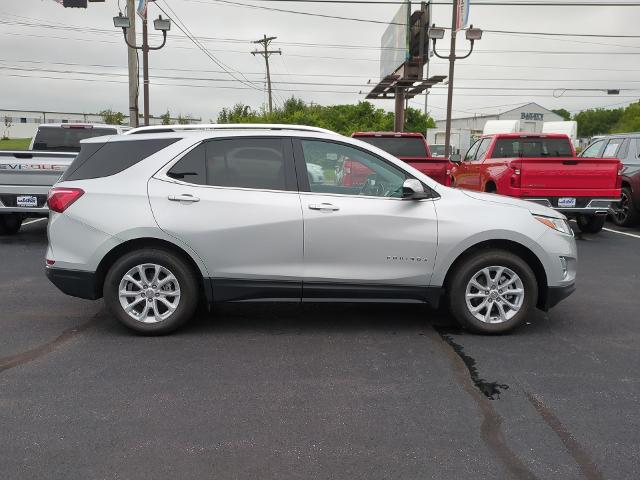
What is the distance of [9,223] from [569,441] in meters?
10.6

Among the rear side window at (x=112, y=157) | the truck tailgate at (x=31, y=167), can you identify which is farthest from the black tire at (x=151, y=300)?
the truck tailgate at (x=31, y=167)

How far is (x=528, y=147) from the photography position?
1244cm

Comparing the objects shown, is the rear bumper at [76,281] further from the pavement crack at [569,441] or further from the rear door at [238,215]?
the pavement crack at [569,441]

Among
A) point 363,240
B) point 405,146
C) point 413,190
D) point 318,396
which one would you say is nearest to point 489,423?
point 318,396

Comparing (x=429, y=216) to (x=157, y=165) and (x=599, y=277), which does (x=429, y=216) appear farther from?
(x=599, y=277)

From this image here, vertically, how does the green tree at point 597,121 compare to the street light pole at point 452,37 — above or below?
above

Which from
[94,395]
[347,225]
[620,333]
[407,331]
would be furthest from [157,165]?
[620,333]

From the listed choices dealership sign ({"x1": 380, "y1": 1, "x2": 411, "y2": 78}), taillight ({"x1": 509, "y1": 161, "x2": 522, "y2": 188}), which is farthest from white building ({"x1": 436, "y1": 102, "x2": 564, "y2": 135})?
taillight ({"x1": 509, "y1": 161, "x2": 522, "y2": 188})

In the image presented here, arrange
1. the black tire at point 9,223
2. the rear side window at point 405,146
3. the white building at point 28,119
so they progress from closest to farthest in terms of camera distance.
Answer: the black tire at point 9,223 → the rear side window at point 405,146 → the white building at point 28,119

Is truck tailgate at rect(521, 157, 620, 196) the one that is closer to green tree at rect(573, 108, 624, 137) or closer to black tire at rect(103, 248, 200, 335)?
black tire at rect(103, 248, 200, 335)

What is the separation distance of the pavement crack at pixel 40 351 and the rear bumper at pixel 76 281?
1.29 ft

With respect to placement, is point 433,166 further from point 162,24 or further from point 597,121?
point 597,121

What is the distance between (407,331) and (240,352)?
156cm

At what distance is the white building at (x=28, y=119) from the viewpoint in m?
106
